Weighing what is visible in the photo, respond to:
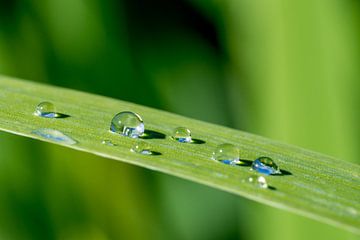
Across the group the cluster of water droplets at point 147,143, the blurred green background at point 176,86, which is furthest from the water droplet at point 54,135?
the blurred green background at point 176,86

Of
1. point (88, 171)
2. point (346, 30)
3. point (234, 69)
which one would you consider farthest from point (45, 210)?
point (346, 30)

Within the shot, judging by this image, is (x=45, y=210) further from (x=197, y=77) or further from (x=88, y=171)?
(x=197, y=77)

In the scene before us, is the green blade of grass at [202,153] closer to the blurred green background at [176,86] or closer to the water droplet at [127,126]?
the water droplet at [127,126]

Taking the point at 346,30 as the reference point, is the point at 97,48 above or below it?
below

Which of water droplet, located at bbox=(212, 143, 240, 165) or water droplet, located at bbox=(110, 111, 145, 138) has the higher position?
water droplet, located at bbox=(110, 111, 145, 138)

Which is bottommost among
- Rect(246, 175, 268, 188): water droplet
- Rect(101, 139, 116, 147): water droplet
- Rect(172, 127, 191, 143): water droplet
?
Rect(246, 175, 268, 188): water droplet

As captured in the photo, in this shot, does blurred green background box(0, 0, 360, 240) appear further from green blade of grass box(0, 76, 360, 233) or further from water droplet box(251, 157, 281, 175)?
water droplet box(251, 157, 281, 175)

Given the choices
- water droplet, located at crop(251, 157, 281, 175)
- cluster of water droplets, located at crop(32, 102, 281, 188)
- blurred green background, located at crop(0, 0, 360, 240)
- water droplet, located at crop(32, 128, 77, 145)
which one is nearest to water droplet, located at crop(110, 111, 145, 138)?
cluster of water droplets, located at crop(32, 102, 281, 188)
